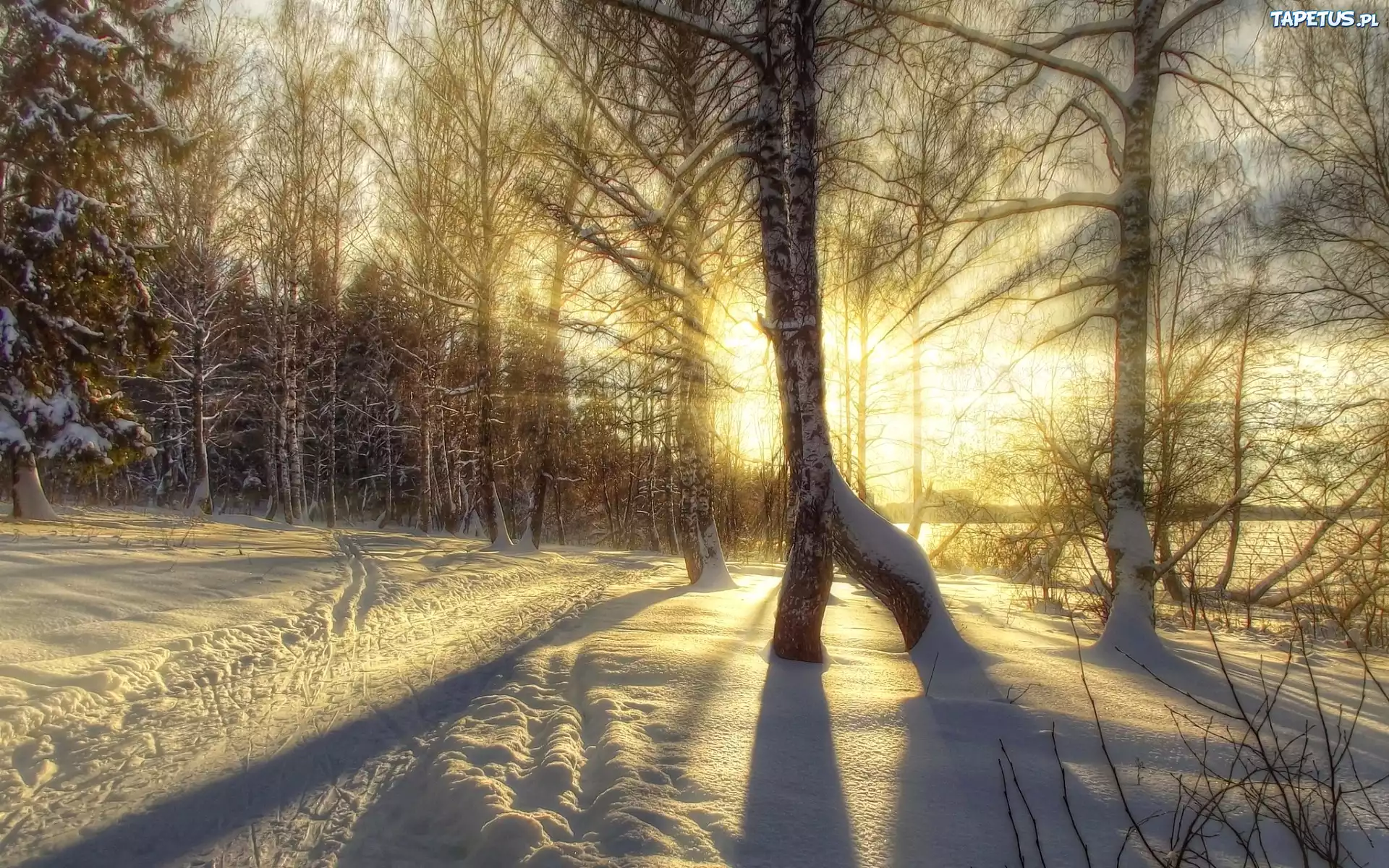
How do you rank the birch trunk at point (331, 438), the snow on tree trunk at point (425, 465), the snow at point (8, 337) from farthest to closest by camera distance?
the snow on tree trunk at point (425, 465)
the birch trunk at point (331, 438)
the snow at point (8, 337)

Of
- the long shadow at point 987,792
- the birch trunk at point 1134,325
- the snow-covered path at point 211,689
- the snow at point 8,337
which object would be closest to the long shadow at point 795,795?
the long shadow at point 987,792

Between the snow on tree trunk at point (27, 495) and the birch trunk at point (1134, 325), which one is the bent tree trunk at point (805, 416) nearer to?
the birch trunk at point (1134, 325)

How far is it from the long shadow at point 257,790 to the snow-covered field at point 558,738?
0.01 m

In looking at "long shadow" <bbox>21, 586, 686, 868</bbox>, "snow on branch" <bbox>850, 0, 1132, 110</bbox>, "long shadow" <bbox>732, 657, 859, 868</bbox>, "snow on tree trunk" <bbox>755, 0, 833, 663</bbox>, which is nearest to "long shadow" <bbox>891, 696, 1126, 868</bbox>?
"long shadow" <bbox>732, 657, 859, 868</bbox>

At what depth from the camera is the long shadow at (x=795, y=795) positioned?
2.11 m

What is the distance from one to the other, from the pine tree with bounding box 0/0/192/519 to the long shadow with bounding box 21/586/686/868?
32.6ft

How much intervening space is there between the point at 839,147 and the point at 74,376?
12101mm

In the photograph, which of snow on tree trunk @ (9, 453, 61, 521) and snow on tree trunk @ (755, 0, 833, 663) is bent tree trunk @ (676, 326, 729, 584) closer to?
snow on tree trunk @ (755, 0, 833, 663)

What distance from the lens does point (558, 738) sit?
10.1 ft

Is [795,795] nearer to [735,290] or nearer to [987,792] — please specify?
[987,792]

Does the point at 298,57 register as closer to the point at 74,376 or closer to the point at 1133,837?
the point at 74,376

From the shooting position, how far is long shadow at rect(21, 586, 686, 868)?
2.17 meters

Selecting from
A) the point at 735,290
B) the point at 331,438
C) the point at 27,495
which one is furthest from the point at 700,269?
the point at 331,438

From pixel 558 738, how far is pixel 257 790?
130cm
